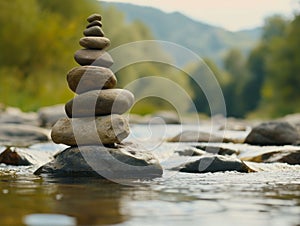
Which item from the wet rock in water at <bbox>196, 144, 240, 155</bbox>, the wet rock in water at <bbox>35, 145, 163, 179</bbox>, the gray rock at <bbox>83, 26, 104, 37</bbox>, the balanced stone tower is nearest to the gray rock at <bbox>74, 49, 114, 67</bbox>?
the balanced stone tower

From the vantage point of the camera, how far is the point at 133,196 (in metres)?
6.28

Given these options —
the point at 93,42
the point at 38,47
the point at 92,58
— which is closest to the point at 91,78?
the point at 92,58

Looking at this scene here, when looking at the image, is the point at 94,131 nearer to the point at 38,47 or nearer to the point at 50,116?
the point at 50,116

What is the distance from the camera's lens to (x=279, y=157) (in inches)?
412

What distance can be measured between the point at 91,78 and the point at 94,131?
0.82 m

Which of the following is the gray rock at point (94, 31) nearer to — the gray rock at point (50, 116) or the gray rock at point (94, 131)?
the gray rock at point (94, 131)

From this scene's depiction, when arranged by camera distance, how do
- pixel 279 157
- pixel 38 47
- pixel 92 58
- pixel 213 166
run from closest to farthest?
1. pixel 213 166
2. pixel 92 58
3. pixel 279 157
4. pixel 38 47

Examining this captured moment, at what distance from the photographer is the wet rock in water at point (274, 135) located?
1480cm

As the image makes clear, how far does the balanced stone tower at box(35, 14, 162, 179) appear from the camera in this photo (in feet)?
28.3

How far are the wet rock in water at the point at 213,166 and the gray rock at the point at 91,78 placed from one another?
1.67 m

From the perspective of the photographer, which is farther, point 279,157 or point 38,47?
point 38,47

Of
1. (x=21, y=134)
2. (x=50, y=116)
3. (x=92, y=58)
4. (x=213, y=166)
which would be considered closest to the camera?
(x=213, y=166)

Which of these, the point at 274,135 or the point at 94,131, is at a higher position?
the point at 94,131

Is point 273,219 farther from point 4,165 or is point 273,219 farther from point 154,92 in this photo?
point 154,92
